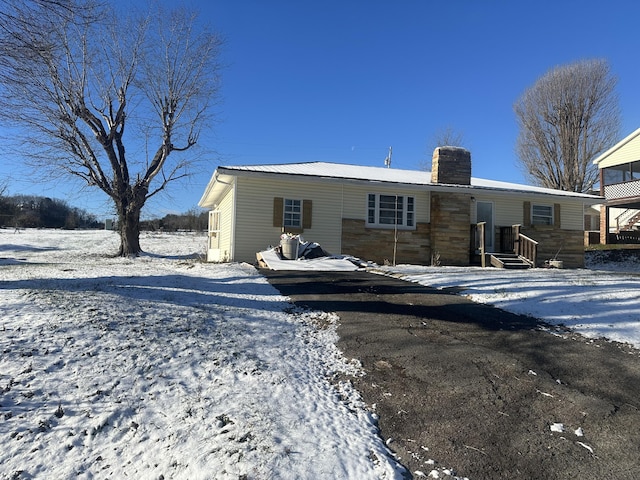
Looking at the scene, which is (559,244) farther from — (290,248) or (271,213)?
(271,213)

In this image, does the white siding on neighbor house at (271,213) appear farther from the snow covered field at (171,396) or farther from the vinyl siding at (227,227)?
the snow covered field at (171,396)

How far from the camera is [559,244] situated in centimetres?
1623

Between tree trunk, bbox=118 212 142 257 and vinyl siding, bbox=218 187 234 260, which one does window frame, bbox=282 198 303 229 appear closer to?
vinyl siding, bbox=218 187 234 260

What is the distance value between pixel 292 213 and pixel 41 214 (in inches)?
2073

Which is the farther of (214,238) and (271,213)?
(214,238)

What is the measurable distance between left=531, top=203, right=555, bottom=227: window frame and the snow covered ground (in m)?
11.0

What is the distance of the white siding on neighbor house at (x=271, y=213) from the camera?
42.4 ft

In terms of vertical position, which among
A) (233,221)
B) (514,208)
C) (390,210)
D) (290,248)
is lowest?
(290,248)

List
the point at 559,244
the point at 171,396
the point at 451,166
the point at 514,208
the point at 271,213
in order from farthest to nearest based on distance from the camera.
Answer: the point at 559,244 < the point at 514,208 < the point at 451,166 < the point at 271,213 < the point at 171,396

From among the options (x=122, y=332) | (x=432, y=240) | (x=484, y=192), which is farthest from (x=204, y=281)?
(x=484, y=192)

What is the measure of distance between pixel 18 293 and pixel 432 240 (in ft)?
39.8

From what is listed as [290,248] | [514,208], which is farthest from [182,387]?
[514,208]

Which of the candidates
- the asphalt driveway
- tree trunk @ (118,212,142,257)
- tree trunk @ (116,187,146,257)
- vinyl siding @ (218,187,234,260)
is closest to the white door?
vinyl siding @ (218,187,234,260)

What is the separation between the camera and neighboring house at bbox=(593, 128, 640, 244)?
76.8 ft
